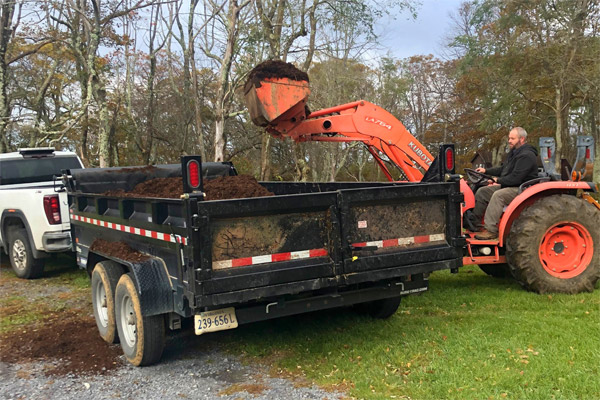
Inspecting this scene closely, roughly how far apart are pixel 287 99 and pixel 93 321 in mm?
3629

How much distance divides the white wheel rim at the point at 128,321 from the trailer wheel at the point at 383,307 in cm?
248

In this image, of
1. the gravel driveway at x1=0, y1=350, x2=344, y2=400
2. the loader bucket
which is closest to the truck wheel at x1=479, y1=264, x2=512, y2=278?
the loader bucket

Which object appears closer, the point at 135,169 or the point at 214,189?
the point at 214,189

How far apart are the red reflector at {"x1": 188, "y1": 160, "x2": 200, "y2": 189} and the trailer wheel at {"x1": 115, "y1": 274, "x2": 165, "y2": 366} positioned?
125 centimetres

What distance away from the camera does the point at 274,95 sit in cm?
662

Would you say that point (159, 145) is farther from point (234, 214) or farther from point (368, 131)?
point (234, 214)

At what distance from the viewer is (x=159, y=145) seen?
102 feet

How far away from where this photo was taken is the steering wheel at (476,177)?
6949 millimetres

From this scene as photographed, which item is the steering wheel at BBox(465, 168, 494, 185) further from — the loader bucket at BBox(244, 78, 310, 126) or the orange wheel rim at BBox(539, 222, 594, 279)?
the loader bucket at BBox(244, 78, 310, 126)

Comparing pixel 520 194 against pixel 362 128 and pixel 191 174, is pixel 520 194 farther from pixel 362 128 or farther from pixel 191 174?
pixel 191 174

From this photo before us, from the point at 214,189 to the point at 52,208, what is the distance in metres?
3.90

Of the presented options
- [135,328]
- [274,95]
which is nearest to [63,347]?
[135,328]

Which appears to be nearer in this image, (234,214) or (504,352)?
(234,214)

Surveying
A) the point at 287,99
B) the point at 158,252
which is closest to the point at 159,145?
the point at 287,99
